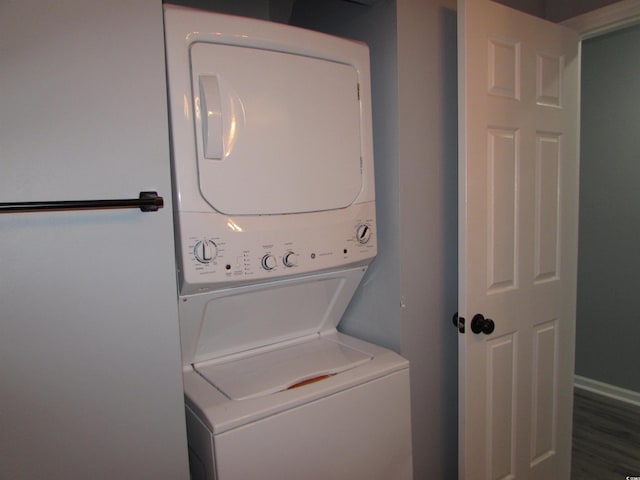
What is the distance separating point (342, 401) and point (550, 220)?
1241mm

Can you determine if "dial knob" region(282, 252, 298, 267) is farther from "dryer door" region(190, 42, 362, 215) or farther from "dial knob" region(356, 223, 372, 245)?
"dial knob" region(356, 223, 372, 245)

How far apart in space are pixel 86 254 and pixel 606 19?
2.20 metres

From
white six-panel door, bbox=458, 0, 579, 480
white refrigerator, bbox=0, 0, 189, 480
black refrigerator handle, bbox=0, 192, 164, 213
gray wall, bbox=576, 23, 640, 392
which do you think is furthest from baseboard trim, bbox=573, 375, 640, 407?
black refrigerator handle, bbox=0, 192, 164, 213

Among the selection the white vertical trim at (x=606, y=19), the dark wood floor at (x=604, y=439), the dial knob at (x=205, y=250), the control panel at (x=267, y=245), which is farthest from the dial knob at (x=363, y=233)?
the dark wood floor at (x=604, y=439)

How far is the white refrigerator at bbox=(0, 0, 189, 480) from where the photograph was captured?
35.3 inches

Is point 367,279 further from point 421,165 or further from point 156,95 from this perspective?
point 156,95

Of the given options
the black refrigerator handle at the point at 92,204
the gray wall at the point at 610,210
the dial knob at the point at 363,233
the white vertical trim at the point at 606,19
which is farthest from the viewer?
the gray wall at the point at 610,210

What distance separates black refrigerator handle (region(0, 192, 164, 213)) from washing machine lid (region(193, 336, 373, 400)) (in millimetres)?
577

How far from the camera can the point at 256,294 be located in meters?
1.39

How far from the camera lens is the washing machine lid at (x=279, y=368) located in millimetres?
1277

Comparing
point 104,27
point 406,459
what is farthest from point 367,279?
point 104,27

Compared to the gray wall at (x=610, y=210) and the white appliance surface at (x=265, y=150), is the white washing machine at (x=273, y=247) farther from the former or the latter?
the gray wall at (x=610, y=210)

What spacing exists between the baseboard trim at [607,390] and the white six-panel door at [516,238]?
1.41 m

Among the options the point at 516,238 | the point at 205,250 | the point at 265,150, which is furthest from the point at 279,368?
the point at 516,238
